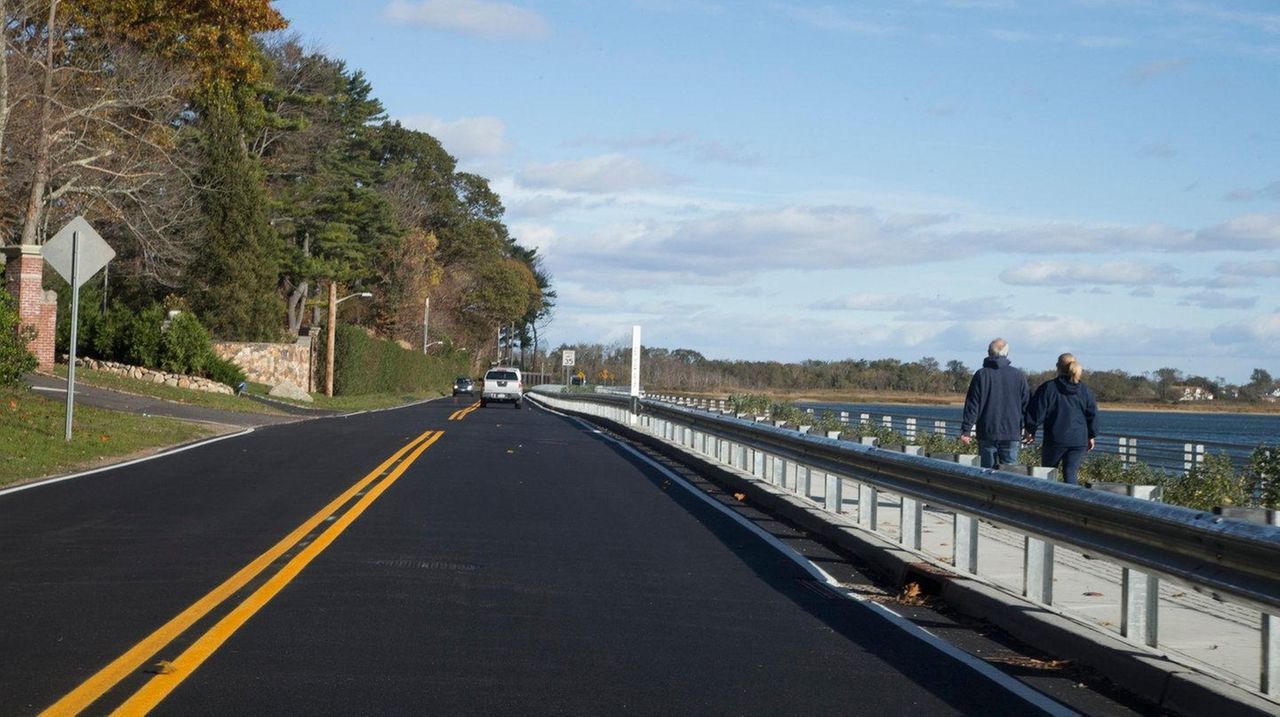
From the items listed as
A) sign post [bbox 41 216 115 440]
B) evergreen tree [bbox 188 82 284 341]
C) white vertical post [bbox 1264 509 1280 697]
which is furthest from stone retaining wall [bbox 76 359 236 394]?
white vertical post [bbox 1264 509 1280 697]

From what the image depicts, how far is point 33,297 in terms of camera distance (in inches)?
1480

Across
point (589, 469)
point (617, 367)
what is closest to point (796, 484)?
point (589, 469)

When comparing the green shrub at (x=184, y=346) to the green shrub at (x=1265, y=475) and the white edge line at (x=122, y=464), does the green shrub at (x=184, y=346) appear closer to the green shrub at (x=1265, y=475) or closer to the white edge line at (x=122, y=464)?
the white edge line at (x=122, y=464)

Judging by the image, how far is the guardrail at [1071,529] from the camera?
665 centimetres

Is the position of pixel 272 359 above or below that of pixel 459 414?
above

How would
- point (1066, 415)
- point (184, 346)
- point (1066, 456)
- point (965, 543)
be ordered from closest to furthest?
point (965, 543) → point (1066, 415) → point (1066, 456) → point (184, 346)

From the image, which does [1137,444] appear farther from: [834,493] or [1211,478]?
[834,493]

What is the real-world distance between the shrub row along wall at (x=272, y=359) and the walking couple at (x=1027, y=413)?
3949 cm

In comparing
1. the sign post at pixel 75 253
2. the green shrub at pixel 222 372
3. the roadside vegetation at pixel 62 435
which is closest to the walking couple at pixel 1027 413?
the roadside vegetation at pixel 62 435

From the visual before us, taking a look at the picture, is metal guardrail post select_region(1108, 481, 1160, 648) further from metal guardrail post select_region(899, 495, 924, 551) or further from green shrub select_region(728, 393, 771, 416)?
green shrub select_region(728, 393, 771, 416)

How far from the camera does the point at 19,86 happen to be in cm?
3797

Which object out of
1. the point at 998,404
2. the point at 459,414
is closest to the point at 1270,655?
the point at 998,404

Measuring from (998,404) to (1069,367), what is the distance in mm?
1227

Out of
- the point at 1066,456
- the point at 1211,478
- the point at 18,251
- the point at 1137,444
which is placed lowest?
the point at 1211,478
